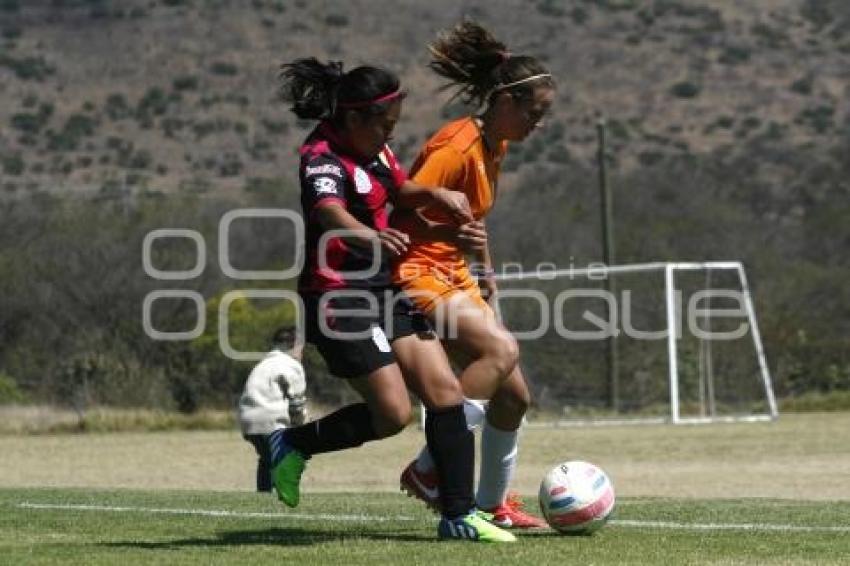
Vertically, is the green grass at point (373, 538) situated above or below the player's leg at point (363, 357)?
below

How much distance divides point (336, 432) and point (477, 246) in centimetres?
99

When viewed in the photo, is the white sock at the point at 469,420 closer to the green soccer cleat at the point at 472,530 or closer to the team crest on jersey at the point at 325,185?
the green soccer cleat at the point at 472,530

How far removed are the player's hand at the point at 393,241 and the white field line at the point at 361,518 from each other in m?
1.95

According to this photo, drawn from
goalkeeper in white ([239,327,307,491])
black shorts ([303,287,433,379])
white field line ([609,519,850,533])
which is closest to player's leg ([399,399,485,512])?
black shorts ([303,287,433,379])

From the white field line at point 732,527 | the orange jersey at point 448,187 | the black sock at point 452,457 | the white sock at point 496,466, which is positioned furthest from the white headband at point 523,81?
the white field line at point 732,527

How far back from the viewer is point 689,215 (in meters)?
58.2

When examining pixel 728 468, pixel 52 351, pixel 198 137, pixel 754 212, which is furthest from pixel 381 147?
pixel 198 137

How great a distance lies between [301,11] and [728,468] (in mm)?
66184

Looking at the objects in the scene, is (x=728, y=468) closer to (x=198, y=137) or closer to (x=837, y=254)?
(x=837, y=254)

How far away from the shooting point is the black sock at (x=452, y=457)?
28.1 ft

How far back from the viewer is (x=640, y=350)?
33.4 meters

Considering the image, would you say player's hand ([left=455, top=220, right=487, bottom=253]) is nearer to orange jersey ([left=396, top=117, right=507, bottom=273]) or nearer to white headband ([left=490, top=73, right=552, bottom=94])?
orange jersey ([left=396, top=117, right=507, bottom=273])

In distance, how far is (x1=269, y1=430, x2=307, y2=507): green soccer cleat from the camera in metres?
8.98

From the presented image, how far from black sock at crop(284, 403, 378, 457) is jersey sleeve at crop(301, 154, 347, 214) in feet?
3.10
